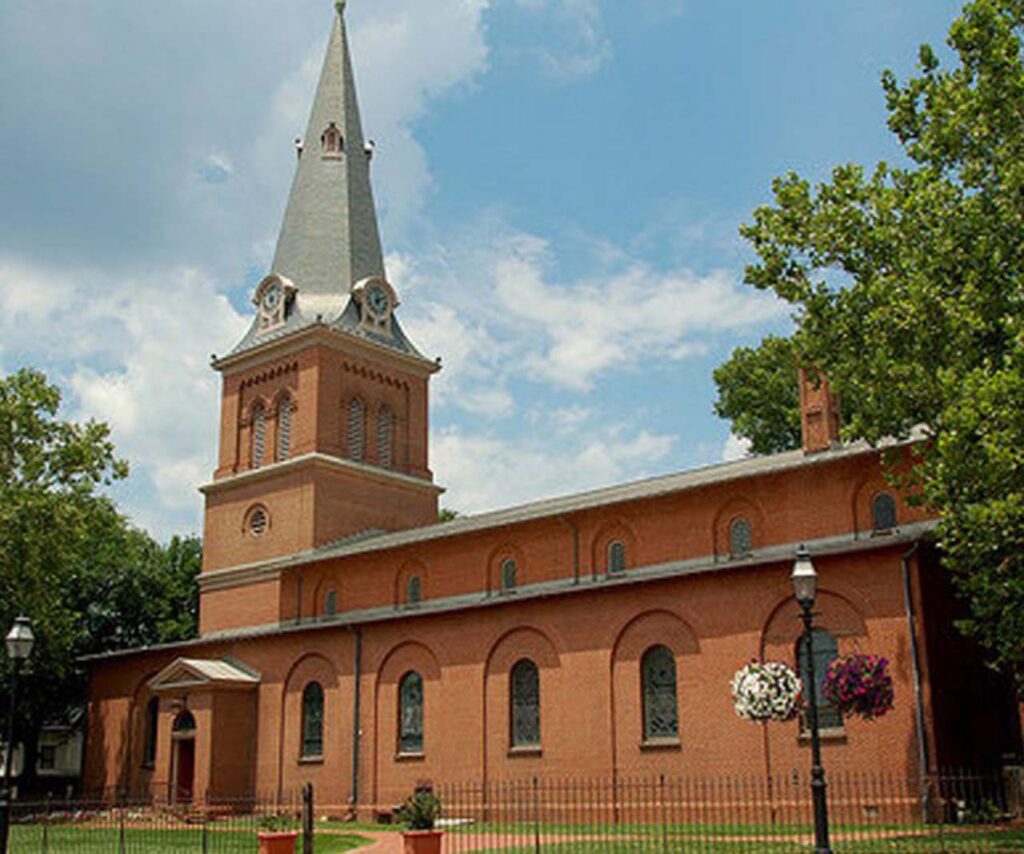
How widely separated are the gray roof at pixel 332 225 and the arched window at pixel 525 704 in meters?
18.9

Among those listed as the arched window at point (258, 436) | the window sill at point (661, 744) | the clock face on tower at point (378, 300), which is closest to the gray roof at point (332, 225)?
the clock face on tower at point (378, 300)

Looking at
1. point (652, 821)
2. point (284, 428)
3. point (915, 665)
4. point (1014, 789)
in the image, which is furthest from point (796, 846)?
point (284, 428)

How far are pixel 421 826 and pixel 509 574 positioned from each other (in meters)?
18.1

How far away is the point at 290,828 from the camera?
3167cm

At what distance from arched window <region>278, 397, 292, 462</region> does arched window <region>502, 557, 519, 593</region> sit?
12246 millimetres

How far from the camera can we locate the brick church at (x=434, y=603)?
28.4m

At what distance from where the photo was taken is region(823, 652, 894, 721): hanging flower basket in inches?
995

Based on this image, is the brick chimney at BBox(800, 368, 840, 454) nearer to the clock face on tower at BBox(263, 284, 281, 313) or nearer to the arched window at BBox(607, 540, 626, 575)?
the arched window at BBox(607, 540, 626, 575)

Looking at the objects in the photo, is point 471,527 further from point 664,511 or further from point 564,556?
point 664,511

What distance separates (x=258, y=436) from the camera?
49.3m

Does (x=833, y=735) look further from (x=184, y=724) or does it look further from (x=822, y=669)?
(x=184, y=724)

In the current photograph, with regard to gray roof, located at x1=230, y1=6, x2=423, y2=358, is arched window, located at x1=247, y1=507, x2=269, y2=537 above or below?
below

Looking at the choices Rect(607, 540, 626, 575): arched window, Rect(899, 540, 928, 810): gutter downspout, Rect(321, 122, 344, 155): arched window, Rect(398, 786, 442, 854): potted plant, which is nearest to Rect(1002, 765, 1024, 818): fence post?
Rect(899, 540, 928, 810): gutter downspout

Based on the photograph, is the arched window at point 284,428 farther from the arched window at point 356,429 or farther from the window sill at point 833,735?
the window sill at point 833,735
